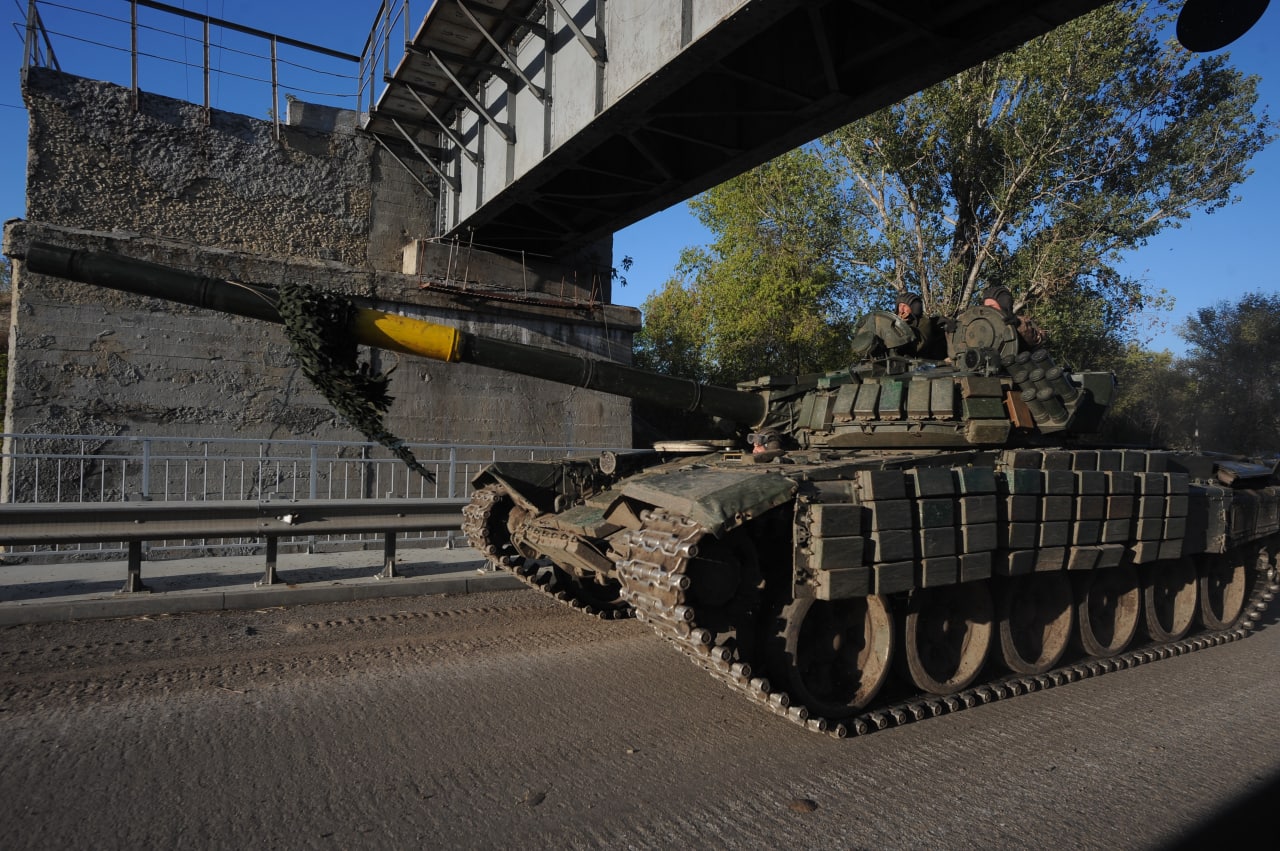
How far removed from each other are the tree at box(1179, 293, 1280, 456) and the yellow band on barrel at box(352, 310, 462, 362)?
29.2 metres

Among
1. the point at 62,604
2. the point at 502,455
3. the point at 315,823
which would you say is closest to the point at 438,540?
the point at 502,455

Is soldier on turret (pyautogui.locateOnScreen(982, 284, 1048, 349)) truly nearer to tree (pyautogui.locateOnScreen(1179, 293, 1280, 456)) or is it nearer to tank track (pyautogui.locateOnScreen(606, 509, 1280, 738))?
tank track (pyautogui.locateOnScreen(606, 509, 1280, 738))

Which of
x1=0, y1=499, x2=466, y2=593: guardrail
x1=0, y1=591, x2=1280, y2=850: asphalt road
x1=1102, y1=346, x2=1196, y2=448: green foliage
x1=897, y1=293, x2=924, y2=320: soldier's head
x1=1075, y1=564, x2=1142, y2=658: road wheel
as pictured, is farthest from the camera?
x1=1102, y1=346, x2=1196, y2=448: green foliage

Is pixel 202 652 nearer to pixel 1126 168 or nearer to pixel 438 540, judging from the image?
pixel 438 540

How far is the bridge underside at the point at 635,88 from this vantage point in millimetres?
6922

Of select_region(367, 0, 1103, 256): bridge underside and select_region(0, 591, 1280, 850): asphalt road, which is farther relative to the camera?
select_region(367, 0, 1103, 256): bridge underside

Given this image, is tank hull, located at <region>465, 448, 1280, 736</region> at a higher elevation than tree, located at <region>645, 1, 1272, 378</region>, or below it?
below

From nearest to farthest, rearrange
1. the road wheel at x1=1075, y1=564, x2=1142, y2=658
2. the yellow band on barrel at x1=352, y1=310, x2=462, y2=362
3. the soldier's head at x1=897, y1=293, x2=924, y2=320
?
1. the yellow band on barrel at x1=352, y1=310, x2=462, y2=362
2. the road wheel at x1=1075, y1=564, x2=1142, y2=658
3. the soldier's head at x1=897, y1=293, x2=924, y2=320

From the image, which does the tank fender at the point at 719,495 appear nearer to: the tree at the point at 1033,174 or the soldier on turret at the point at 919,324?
the soldier on turret at the point at 919,324

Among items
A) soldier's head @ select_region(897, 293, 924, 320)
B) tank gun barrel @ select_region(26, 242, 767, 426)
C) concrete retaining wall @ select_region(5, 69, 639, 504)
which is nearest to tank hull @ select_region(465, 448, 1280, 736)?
tank gun barrel @ select_region(26, 242, 767, 426)

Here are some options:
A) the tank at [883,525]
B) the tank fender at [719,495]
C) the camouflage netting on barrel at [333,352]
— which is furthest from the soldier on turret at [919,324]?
the camouflage netting on barrel at [333,352]

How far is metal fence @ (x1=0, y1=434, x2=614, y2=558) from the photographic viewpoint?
9.10 m

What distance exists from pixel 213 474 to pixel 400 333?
21.4 feet

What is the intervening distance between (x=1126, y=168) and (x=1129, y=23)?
2.76 meters
